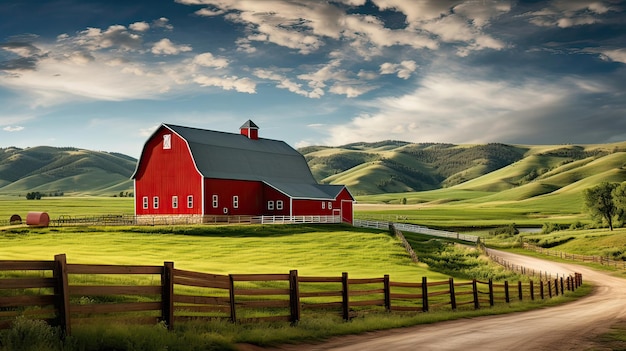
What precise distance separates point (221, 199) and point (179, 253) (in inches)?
875

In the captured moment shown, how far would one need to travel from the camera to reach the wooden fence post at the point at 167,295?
13305 mm

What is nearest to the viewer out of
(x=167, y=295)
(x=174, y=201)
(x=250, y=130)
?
(x=167, y=295)

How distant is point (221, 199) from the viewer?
223ft

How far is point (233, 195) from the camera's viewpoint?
69500 millimetres

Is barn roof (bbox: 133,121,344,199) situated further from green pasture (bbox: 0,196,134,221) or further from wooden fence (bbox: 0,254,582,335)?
green pasture (bbox: 0,196,134,221)

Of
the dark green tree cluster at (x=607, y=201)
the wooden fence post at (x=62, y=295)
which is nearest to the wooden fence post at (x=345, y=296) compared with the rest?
the wooden fence post at (x=62, y=295)

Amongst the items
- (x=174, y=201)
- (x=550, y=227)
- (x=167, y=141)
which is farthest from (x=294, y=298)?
(x=550, y=227)

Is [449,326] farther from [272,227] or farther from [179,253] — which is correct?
[272,227]

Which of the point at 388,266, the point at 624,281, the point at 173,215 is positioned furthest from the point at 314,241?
the point at 624,281

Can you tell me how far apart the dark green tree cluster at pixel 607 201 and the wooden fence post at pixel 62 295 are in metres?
114

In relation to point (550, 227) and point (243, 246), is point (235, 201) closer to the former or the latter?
point (243, 246)

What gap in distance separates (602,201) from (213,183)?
79.1m

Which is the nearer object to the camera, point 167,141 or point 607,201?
point 167,141

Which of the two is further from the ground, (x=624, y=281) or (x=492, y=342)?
(x=492, y=342)
